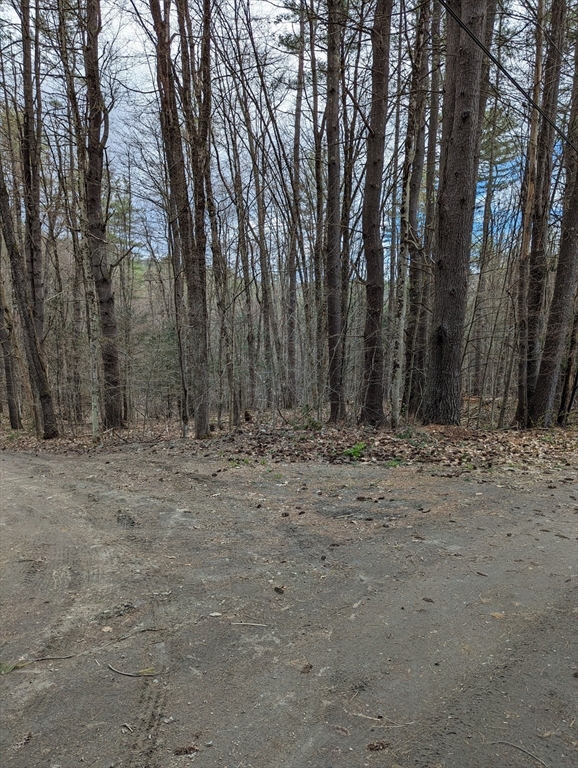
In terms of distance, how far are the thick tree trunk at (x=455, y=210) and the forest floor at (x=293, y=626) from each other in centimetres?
317

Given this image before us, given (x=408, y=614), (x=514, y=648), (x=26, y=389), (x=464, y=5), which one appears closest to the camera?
(x=514, y=648)

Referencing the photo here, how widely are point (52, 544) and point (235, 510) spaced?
1597 millimetres

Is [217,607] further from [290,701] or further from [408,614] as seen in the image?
[408,614]

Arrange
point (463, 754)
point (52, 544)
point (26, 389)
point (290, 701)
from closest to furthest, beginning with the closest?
1. point (463, 754)
2. point (290, 701)
3. point (52, 544)
4. point (26, 389)

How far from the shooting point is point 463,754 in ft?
5.32

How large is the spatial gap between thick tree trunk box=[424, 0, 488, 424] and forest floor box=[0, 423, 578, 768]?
3175mm

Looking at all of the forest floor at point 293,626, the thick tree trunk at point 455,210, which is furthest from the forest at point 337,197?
the forest floor at point 293,626

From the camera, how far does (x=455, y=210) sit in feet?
25.3

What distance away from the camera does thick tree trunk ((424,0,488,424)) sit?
7.39 metres

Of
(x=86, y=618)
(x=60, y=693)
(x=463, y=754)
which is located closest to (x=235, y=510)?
(x=86, y=618)

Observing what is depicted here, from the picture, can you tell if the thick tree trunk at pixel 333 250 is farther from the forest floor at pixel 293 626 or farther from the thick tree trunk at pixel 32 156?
the thick tree trunk at pixel 32 156

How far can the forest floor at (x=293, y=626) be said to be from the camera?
5.59ft

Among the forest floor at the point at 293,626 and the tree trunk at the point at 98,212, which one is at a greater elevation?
the tree trunk at the point at 98,212

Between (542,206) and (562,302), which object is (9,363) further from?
(562,302)
